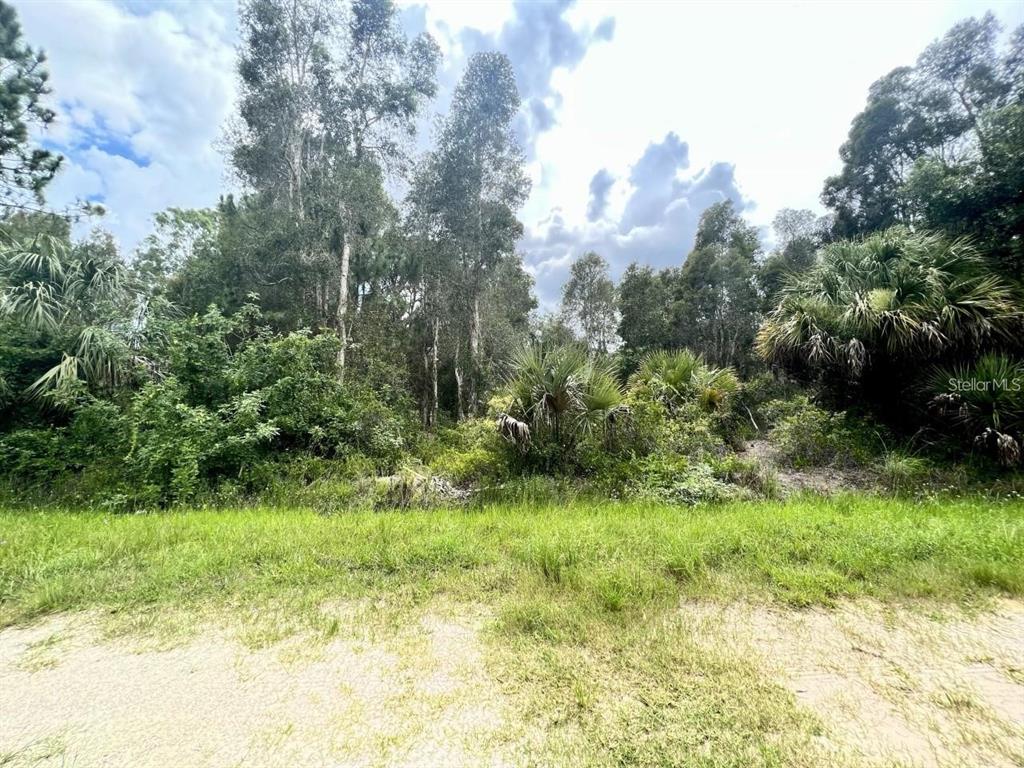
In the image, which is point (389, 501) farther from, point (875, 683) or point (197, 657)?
point (875, 683)

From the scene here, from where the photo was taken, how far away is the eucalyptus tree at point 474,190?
1524 centimetres

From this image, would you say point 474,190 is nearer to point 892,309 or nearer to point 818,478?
point 892,309

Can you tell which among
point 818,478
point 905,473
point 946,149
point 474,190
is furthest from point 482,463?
point 946,149

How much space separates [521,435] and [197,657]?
4018mm

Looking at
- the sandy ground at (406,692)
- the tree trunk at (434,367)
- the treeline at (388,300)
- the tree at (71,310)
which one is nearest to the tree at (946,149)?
the treeline at (388,300)

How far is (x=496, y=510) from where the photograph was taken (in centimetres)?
456

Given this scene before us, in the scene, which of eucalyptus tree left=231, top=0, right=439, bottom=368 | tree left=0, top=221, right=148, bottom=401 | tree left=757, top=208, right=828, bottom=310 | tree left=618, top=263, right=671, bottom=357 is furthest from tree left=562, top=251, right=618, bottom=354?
tree left=0, top=221, right=148, bottom=401

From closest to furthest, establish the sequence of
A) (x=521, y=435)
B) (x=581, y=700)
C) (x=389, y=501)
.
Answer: (x=581, y=700) → (x=389, y=501) → (x=521, y=435)

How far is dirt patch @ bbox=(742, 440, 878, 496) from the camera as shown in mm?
5395

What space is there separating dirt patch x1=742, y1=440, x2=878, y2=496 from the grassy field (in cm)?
125

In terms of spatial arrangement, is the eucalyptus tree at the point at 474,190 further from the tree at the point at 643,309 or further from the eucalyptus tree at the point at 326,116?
the tree at the point at 643,309

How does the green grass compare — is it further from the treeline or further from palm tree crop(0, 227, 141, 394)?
palm tree crop(0, 227, 141, 394)

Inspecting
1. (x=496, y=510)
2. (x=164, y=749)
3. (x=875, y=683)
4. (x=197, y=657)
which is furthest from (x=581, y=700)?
(x=496, y=510)

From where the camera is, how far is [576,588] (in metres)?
2.62
